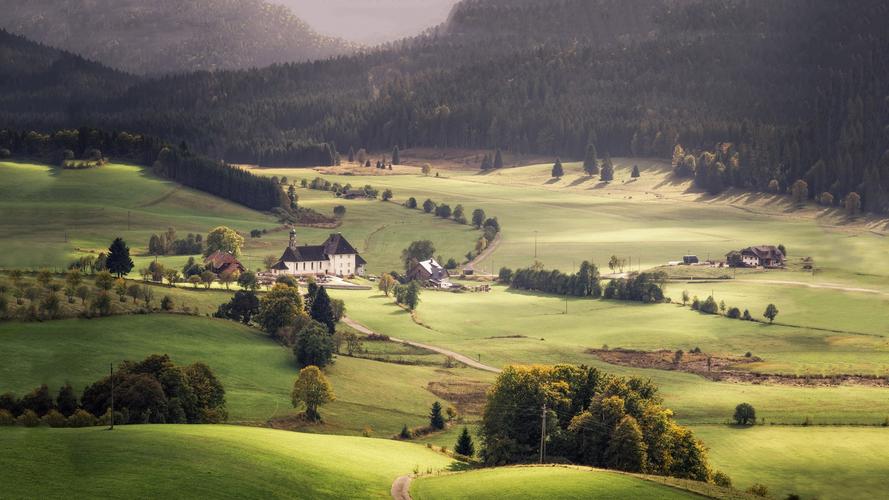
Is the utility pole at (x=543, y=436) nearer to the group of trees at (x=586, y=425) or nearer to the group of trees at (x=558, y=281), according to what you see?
the group of trees at (x=586, y=425)

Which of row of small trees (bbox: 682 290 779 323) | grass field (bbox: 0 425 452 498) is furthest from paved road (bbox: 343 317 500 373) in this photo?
grass field (bbox: 0 425 452 498)

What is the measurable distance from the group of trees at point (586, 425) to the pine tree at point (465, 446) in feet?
4.94

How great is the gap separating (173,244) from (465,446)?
102232 mm

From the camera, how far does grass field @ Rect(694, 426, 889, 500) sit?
3716 inches

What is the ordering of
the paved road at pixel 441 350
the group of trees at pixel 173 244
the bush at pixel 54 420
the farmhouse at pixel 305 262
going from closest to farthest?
the bush at pixel 54 420
the paved road at pixel 441 350
the group of trees at pixel 173 244
the farmhouse at pixel 305 262

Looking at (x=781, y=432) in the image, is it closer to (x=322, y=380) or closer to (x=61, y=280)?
(x=322, y=380)

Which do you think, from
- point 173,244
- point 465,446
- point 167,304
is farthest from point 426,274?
point 465,446

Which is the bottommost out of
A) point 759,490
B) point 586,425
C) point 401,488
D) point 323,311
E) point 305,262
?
point 759,490

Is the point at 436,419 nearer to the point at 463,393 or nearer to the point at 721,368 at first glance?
the point at 463,393

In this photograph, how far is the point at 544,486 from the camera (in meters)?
77.9

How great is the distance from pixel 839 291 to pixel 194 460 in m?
129

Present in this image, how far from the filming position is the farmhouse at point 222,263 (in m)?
171

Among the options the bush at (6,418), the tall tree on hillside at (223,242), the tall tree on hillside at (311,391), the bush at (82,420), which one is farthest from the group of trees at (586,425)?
the tall tree on hillside at (223,242)

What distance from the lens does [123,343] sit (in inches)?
4668
